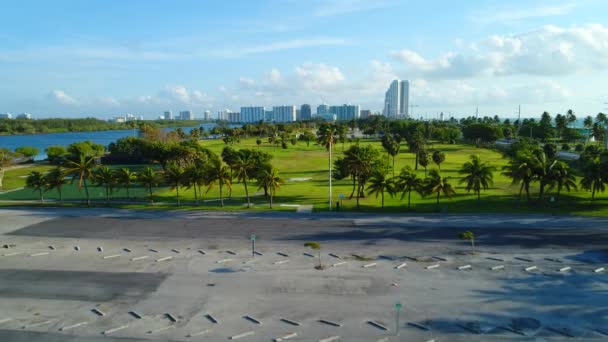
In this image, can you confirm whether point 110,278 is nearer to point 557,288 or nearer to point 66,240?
point 66,240

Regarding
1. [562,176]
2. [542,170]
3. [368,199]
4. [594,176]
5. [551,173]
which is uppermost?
[542,170]

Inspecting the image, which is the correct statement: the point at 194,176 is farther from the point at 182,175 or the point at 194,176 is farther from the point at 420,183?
the point at 420,183

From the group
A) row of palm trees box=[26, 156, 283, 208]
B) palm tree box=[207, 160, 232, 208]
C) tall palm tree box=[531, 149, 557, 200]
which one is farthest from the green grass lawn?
palm tree box=[207, 160, 232, 208]

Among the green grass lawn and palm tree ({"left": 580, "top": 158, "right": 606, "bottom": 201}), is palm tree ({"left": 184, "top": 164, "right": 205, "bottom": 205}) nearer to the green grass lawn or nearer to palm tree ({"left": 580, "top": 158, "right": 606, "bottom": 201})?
the green grass lawn

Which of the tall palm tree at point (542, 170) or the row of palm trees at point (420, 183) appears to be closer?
the row of palm trees at point (420, 183)

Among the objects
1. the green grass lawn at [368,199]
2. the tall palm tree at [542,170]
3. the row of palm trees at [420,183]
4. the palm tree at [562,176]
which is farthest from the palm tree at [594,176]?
the row of palm trees at [420,183]

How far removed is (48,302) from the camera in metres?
24.3

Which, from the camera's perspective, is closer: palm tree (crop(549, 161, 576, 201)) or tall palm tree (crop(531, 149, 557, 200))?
palm tree (crop(549, 161, 576, 201))

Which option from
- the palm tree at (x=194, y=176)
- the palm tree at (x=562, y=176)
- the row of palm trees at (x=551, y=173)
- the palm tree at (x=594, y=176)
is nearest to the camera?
the palm tree at (x=594, y=176)

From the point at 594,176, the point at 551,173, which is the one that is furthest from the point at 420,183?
the point at 594,176

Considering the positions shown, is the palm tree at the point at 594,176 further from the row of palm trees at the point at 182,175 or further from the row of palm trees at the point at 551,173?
the row of palm trees at the point at 182,175

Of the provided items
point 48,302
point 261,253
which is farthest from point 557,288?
point 48,302

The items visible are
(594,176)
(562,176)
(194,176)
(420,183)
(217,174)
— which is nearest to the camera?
(594,176)

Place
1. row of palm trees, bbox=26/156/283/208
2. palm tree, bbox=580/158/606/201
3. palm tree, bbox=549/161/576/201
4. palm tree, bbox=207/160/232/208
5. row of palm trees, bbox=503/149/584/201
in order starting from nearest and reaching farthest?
1. palm tree, bbox=580/158/606/201
2. row of palm trees, bbox=503/149/584/201
3. palm tree, bbox=549/161/576/201
4. palm tree, bbox=207/160/232/208
5. row of palm trees, bbox=26/156/283/208
